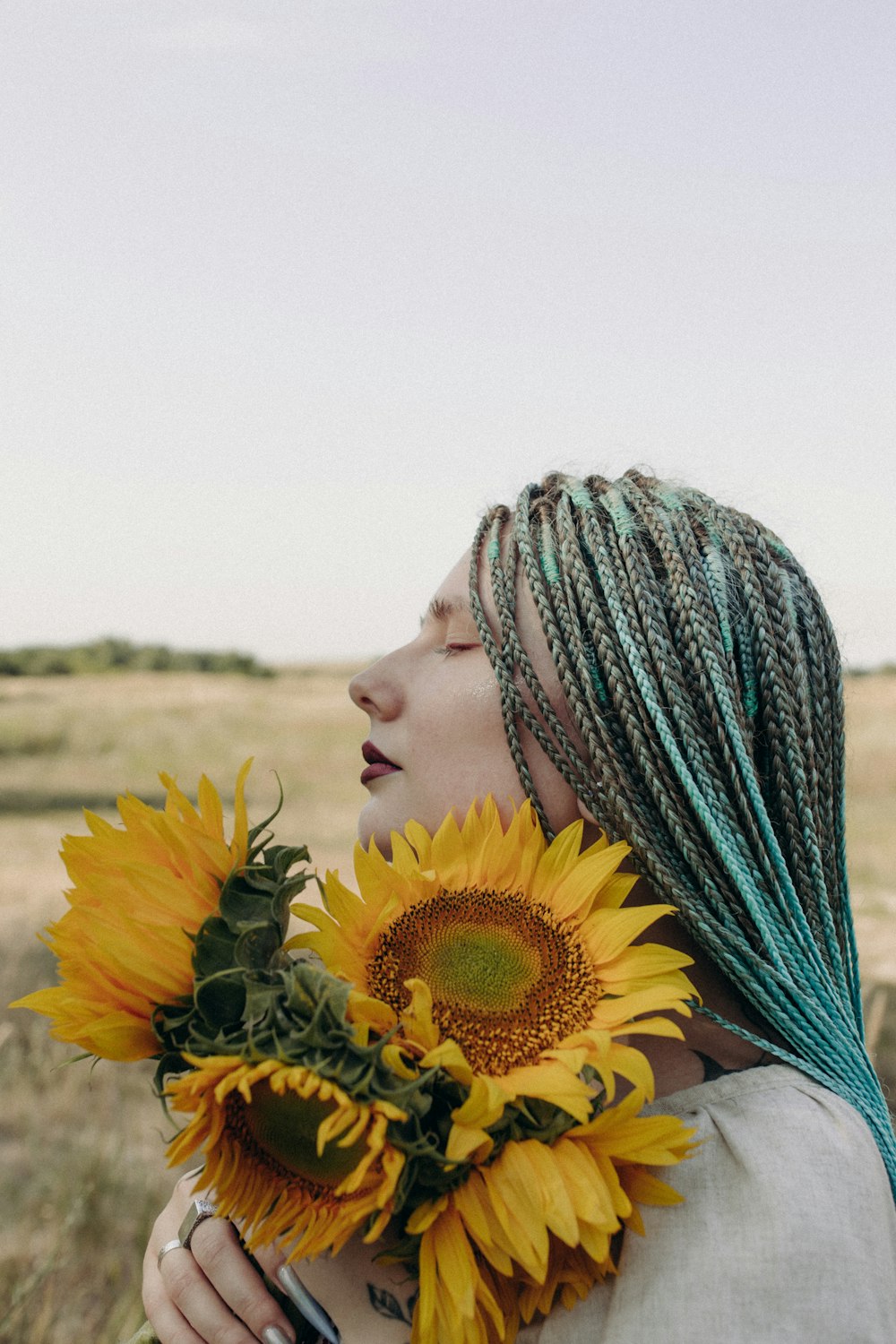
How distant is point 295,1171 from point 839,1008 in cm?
99

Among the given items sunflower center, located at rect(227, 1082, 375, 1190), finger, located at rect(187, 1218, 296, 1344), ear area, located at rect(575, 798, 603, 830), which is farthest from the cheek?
finger, located at rect(187, 1218, 296, 1344)

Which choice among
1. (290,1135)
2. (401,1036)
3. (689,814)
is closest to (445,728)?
(689,814)

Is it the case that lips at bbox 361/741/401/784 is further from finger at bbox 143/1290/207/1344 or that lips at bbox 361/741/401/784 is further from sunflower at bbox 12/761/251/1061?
finger at bbox 143/1290/207/1344

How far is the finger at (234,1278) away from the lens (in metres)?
1.72

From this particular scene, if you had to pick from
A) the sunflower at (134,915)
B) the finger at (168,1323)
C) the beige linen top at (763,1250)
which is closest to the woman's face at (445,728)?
the sunflower at (134,915)

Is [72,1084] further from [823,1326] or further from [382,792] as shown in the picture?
[823,1326]

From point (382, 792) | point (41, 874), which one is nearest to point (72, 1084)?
point (41, 874)

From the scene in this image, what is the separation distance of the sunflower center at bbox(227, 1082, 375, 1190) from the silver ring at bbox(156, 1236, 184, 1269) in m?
0.63

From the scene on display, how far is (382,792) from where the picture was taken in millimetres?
2086

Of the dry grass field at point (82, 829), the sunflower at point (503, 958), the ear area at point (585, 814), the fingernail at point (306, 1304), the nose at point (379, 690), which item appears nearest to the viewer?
the sunflower at point (503, 958)

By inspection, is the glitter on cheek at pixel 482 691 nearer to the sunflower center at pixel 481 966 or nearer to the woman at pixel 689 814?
the woman at pixel 689 814

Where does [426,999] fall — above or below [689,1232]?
above

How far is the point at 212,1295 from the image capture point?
180 cm

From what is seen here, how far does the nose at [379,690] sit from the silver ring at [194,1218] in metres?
0.90
